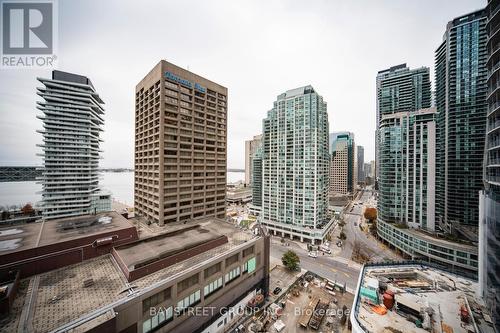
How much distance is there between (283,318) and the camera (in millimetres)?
31094

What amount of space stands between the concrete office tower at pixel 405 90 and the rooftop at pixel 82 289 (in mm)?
126230

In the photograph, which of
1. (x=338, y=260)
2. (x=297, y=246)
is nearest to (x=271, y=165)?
(x=297, y=246)

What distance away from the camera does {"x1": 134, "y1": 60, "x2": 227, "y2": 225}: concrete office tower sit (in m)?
41.6

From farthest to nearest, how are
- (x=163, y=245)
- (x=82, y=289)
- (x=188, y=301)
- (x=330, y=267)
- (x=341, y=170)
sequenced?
(x=341, y=170), (x=330, y=267), (x=163, y=245), (x=188, y=301), (x=82, y=289)

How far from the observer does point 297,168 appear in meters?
66.4

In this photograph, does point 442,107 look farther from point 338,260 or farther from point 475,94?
point 338,260

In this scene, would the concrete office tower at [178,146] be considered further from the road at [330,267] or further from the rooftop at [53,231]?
the road at [330,267]

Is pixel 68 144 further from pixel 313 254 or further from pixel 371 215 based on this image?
pixel 371 215

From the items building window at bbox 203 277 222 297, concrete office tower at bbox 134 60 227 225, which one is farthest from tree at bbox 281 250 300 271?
building window at bbox 203 277 222 297

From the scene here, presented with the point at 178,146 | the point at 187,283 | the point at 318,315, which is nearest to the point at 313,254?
the point at 318,315

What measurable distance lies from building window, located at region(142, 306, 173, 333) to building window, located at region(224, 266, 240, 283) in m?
9.30

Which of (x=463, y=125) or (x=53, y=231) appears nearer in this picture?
(x=53, y=231)

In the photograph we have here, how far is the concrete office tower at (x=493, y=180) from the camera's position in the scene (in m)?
17.8

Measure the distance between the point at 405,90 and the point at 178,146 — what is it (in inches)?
4977
